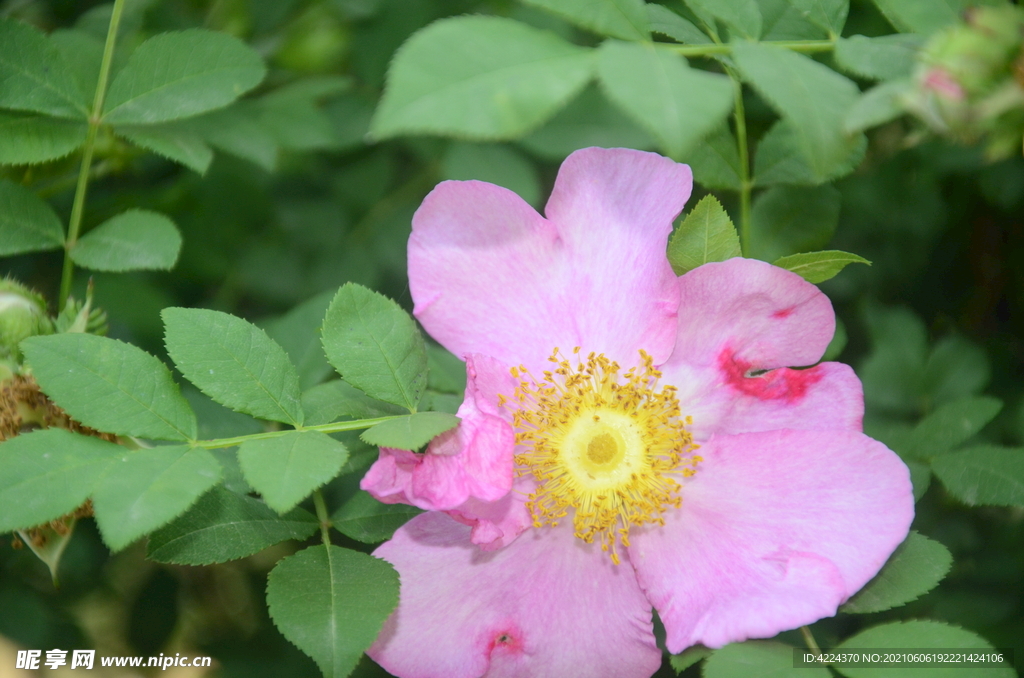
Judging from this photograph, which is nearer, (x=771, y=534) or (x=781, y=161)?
(x=771, y=534)

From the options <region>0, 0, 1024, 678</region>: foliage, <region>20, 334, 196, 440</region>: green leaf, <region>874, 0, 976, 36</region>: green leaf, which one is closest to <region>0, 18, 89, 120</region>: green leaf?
<region>0, 0, 1024, 678</region>: foliage

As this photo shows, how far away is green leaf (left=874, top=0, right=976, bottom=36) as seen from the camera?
1.04 meters

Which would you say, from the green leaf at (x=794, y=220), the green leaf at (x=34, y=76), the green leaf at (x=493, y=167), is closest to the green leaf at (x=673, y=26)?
the green leaf at (x=794, y=220)

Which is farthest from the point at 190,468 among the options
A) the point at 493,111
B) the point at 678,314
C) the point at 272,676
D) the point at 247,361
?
the point at 272,676

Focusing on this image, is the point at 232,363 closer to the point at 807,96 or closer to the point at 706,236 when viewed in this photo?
the point at 706,236

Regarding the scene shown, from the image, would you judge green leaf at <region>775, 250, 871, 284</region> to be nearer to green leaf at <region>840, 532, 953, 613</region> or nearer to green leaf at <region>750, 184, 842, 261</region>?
green leaf at <region>750, 184, 842, 261</region>

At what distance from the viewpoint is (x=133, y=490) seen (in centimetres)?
100

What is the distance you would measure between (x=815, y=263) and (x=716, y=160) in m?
0.30

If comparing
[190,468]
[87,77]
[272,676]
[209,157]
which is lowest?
[272,676]

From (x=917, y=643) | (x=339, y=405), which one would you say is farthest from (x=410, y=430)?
(x=917, y=643)

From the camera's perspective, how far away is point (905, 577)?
1149mm

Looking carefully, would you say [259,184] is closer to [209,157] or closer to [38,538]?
[209,157]

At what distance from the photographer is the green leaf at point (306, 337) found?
1.54m

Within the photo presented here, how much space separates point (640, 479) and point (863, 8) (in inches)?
48.3
